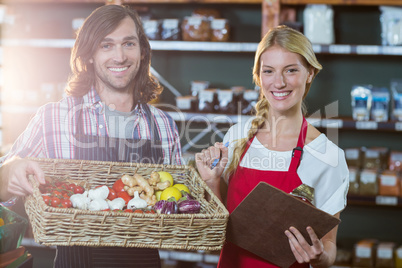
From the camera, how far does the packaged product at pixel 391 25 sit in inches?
122

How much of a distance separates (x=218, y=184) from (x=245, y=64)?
6.68ft

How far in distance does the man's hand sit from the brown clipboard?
2.19 feet

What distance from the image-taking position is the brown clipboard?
1.33 meters

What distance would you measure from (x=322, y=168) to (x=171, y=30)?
6.28 feet

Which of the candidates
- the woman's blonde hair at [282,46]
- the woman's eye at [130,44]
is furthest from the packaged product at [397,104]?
the woman's eye at [130,44]

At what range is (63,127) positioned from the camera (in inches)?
72.6

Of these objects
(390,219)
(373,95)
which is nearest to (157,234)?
(373,95)

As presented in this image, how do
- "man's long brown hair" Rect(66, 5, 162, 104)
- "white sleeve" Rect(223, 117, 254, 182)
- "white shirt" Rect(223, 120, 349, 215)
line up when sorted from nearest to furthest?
"white shirt" Rect(223, 120, 349, 215) → "man's long brown hair" Rect(66, 5, 162, 104) → "white sleeve" Rect(223, 117, 254, 182)

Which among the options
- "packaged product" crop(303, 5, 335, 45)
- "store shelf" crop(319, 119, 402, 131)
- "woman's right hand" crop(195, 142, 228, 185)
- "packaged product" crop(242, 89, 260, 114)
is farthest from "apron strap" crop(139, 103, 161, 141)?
"packaged product" crop(303, 5, 335, 45)

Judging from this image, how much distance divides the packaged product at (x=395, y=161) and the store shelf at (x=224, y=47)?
2.45 ft

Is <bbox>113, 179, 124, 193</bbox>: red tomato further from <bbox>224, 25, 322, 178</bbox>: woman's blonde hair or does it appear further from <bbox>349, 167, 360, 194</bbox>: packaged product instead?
<bbox>349, 167, 360, 194</bbox>: packaged product

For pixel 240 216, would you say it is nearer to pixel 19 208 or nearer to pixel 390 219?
pixel 19 208

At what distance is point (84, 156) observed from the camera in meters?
1.83

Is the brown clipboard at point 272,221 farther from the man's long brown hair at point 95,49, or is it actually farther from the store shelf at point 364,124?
the store shelf at point 364,124
